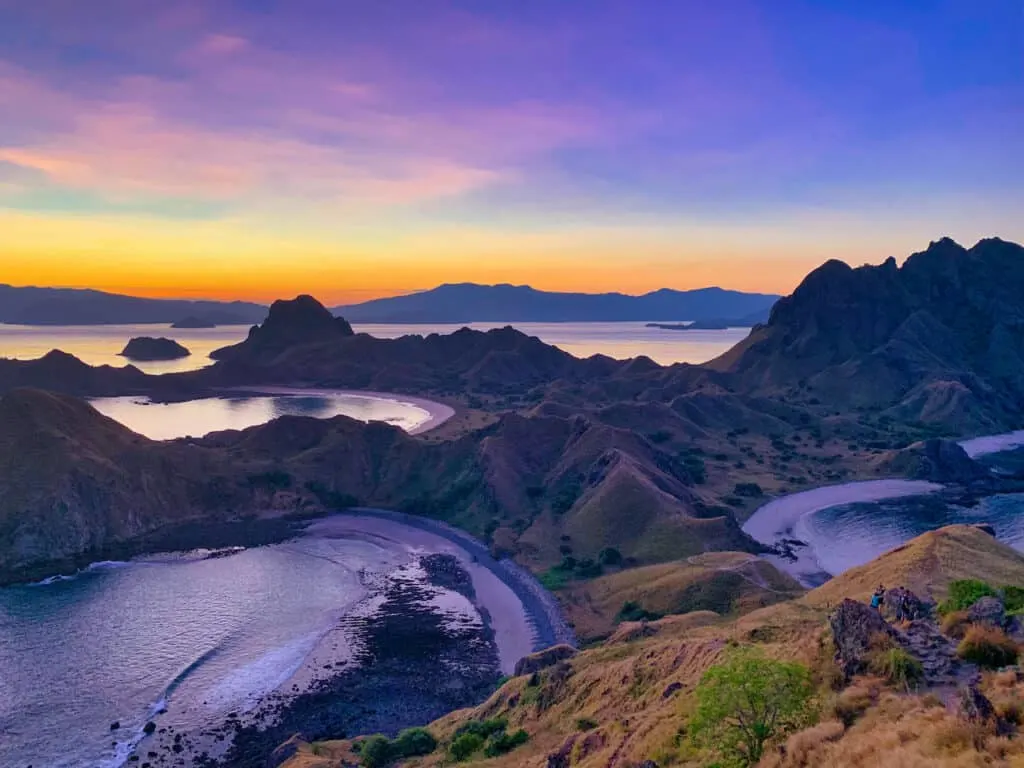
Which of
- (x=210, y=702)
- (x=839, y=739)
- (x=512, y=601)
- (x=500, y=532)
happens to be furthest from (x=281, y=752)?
(x=500, y=532)

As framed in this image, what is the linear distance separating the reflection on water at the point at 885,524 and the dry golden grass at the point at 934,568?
108ft

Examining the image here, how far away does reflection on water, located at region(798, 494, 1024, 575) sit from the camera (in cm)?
10238

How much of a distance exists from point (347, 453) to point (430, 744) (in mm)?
89899

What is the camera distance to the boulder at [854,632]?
84.3ft

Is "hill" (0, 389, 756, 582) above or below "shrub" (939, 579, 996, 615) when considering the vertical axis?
below

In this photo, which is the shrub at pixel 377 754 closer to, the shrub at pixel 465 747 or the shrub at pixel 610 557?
the shrub at pixel 465 747

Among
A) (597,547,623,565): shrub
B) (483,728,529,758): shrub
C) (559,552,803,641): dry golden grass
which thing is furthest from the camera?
(597,547,623,565): shrub

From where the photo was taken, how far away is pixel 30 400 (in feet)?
376

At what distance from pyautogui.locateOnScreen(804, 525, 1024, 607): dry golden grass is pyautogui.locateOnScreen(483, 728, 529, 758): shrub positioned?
26.3 meters

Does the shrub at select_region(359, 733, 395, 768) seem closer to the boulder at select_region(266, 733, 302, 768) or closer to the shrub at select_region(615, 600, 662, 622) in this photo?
the boulder at select_region(266, 733, 302, 768)

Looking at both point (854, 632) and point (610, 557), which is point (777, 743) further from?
point (610, 557)

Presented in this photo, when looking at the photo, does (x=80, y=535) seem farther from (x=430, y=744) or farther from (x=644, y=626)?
(x=644, y=626)

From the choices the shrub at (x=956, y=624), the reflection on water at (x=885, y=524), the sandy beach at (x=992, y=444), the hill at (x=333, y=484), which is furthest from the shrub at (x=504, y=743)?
the sandy beach at (x=992, y=444)

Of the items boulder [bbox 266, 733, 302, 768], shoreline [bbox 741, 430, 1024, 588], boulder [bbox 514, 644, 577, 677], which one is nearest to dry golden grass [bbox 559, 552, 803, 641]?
boulder [bbox 514, 644, 577, 677]
